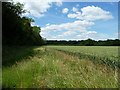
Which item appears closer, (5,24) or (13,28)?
(5,24)

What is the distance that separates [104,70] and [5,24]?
21286 millimetres

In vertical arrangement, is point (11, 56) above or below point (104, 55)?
below

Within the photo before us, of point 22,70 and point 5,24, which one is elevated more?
point 5,24

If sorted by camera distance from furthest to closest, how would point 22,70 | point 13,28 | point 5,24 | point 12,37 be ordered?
point 12,37
point 13,28
point 5,24
point 22,70

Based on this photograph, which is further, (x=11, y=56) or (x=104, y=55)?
(x=11, y=56)

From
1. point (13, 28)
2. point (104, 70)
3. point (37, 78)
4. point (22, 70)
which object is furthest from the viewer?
point (13, 28)

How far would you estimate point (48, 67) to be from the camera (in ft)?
37.7

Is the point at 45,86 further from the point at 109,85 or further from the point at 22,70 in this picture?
the point at 22,70

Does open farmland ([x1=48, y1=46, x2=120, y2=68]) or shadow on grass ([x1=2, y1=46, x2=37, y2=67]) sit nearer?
open farmland ([x1=48, y1=46, x2=120, y2=68])

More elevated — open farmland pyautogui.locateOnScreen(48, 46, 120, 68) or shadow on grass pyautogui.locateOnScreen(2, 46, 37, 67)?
open farmland pyautogui.locateOnScreen(48, 46, 120, 68)

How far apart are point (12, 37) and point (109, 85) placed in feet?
93.6

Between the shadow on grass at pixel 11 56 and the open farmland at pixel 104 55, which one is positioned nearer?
the open farmland at pixel 104 55

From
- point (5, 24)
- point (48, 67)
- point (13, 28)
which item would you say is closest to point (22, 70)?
point (48, 67)

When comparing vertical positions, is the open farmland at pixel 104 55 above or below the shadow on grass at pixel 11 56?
above
